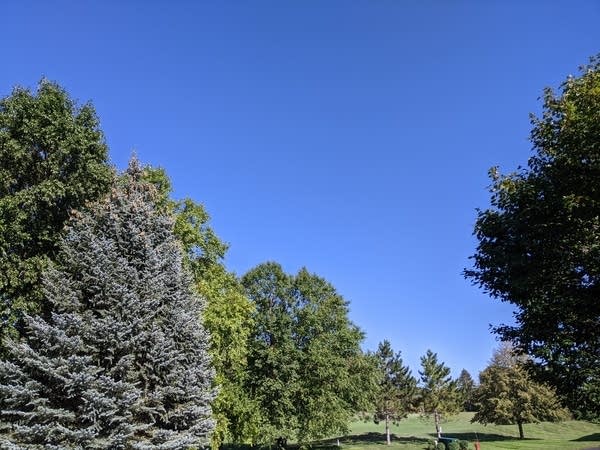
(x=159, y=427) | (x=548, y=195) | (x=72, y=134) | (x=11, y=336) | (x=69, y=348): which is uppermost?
(x=72, y=134)

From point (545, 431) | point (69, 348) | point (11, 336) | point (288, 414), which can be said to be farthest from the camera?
point (545, 431)

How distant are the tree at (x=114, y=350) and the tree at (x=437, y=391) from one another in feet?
173

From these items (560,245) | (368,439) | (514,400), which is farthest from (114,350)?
(368,439)

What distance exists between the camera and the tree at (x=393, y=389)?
5909cm

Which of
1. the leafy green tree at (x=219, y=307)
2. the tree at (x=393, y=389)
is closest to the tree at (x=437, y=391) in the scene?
the tree at (x=393, y=389)

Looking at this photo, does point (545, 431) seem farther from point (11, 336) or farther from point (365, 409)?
point (11, 336)

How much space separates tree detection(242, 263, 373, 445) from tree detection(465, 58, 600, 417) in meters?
25.5

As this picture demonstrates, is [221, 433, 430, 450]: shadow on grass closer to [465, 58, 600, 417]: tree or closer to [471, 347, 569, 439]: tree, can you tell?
[471, 347, 569, 439]: tree

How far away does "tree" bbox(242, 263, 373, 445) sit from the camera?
36.7 metres

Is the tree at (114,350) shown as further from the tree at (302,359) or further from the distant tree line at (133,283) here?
the tree at (302,359)

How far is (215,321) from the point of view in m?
25.7

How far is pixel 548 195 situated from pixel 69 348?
1485 cm

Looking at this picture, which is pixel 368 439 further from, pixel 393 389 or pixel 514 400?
pixel 514 400

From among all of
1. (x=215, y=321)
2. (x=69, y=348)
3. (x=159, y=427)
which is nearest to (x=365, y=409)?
(x=215, y=321)
